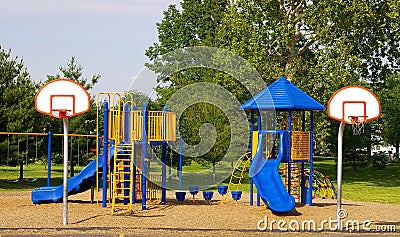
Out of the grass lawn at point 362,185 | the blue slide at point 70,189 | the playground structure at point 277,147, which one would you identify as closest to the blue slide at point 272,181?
the playground structure at point 277,147

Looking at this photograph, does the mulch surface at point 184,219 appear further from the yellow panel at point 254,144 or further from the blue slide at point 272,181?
the yellow panel at point 254,144

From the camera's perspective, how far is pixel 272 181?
1900cm

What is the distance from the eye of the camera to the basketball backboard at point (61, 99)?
15.7 meters

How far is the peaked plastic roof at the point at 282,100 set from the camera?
67.0ft

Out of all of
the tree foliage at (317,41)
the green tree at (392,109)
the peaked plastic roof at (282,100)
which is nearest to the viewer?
the peaked plastic roof at (282,100)

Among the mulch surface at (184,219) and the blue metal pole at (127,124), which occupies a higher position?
the blue metal pole at (127,124)

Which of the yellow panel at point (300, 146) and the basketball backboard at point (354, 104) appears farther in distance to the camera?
the yellow panel at point (300, 146)

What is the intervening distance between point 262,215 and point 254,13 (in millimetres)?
20035

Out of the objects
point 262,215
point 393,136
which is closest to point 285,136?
point 262,215

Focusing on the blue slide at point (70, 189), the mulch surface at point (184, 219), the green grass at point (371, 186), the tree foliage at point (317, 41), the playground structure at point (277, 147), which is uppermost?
the tree foliage at point (317, 41)

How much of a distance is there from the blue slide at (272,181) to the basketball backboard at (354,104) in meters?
3.69

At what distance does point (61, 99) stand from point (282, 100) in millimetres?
7641

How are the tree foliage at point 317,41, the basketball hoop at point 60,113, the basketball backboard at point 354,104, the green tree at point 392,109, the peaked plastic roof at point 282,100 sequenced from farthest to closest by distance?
the green tree at point 392,109 < the tree foliage at point 317,41 < the peaked plastic roof at point 282,100 < the basketball hoop at point 60,113 < the basketball backboard at point 354,104

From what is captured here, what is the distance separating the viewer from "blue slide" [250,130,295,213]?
17.8 metres
